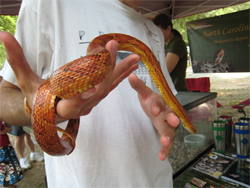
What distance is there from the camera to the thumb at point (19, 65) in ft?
1.98

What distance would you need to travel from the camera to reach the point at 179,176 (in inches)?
86.7

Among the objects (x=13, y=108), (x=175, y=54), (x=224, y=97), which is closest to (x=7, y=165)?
(x=13, y=108)

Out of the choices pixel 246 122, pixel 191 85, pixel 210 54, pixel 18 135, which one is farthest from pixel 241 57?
pixel 18 135

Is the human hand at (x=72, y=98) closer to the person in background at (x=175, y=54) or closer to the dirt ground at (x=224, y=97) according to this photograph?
the person in background at (x=175, y=54)

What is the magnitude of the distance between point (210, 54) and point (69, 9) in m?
6.36

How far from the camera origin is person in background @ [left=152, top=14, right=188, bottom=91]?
10.4ft

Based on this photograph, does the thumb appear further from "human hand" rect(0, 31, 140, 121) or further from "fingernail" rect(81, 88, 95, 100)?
"fingernail" rect(81, 88, 95, 100)

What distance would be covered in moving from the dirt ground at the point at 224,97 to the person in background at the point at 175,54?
2106mm

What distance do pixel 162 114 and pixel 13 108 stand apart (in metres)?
0.92

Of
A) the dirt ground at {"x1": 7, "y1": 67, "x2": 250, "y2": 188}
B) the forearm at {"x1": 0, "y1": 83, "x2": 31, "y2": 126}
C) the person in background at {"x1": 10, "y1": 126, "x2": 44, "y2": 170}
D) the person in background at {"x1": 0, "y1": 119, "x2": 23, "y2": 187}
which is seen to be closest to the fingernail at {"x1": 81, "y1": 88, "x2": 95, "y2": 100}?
the forearm at {"x1": 0, "y1": 83, "x2": 31, "y2": 126}

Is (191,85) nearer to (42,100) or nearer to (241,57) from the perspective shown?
(241,57)

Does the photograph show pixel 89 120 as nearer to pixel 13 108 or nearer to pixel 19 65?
pixel 13 108

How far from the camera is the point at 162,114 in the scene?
3.57 feet

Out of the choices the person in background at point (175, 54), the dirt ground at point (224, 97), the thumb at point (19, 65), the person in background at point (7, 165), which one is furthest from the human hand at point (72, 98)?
the dirt ground at point (224, 97)
